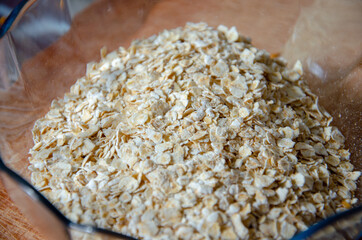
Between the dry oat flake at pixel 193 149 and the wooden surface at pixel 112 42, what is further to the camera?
the wooden surface at pixel 112 42

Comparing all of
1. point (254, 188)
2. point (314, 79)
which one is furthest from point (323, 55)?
point (254, 188)

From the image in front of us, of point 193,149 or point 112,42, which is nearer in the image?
point 193,149

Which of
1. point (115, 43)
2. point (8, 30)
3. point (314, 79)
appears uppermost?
point (8, 30)

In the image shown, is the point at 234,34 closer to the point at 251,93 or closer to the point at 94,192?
the point at 251,93

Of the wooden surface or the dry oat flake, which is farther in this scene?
the wooden surface

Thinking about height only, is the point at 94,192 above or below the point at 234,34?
below
